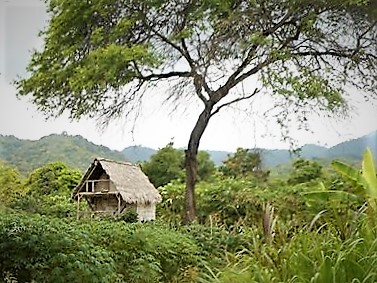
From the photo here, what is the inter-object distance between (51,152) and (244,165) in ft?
3.47

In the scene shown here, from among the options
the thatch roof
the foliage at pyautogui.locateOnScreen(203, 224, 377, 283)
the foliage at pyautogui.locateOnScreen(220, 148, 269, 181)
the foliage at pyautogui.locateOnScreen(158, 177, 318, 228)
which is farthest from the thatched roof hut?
the foliage at pyautogui.locateOnScreen(203, 224, 377, 283)

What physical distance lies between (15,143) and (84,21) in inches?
30.6

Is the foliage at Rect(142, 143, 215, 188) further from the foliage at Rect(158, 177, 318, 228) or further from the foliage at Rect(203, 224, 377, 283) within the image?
the foliage at Rect(203, 224, 377, 283)

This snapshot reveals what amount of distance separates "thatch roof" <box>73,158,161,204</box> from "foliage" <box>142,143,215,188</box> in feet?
0.18

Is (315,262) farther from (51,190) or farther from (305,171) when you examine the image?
(51,190)

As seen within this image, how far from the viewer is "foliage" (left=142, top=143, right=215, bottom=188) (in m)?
3.84

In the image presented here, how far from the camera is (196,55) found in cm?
386

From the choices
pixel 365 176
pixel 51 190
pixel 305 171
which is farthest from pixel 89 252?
pixel 305 171

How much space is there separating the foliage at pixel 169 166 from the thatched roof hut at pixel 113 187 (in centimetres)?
5

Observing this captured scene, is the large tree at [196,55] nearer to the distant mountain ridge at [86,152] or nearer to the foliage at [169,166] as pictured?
the foliage at [169,166]

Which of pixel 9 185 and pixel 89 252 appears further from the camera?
pixel 9 185

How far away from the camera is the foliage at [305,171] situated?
380 cm

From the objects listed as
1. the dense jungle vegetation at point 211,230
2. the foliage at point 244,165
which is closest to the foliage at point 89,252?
the dense jungle vegetation at point 211,230

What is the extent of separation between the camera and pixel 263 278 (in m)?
2.25
